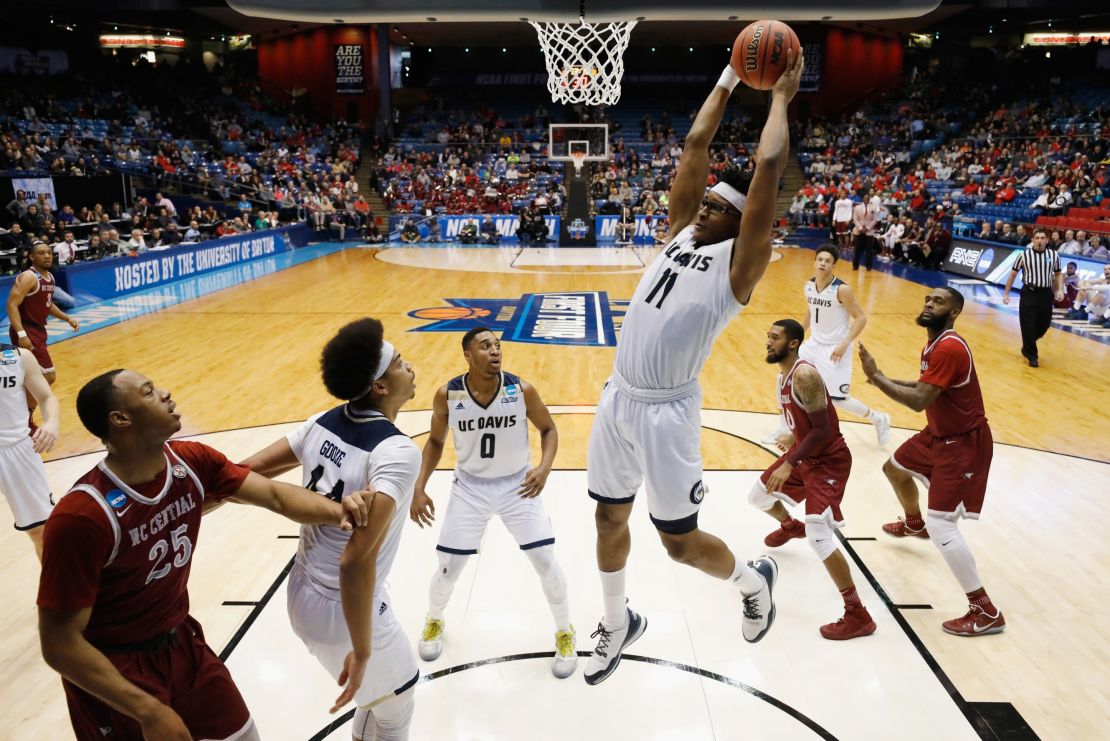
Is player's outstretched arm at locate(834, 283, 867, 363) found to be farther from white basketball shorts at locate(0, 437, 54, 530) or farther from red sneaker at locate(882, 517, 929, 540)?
white basketball shorts at locate(0, 437, 54, 530)

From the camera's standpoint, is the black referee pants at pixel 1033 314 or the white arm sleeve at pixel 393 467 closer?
the white arm sleeve at pixel 393 467

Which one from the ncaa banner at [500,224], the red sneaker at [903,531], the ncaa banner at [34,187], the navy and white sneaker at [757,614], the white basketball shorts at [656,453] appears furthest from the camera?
the ncaa banner at [500,224]

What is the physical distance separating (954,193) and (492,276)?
48.1 ft

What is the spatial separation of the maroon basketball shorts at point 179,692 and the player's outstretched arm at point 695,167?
254 centimetres

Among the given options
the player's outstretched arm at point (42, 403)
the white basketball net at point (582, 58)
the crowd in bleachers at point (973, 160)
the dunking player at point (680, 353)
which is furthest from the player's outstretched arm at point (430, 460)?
the crowd in bleachers at point (973, 160)

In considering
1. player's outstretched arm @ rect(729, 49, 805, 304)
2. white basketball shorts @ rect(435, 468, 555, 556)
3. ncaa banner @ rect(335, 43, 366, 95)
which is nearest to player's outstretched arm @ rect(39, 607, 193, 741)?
white basketball shorts @ rect(435, 468, 555, 556)

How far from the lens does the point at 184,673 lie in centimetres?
254

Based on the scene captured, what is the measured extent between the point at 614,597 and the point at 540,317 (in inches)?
400

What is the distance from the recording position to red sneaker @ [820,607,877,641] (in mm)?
4367

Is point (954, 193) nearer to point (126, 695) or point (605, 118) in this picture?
point (605, 118)

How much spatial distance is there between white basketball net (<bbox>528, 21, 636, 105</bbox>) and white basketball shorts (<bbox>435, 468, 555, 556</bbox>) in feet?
26.9

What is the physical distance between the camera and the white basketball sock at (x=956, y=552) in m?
4.46

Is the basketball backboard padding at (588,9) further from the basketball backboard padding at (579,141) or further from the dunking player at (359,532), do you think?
the basketball backboard padding at (579,141)

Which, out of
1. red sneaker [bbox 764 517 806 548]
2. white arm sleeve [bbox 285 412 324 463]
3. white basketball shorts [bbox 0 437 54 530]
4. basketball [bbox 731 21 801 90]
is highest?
basketball [bbox 731 21 801 90]
